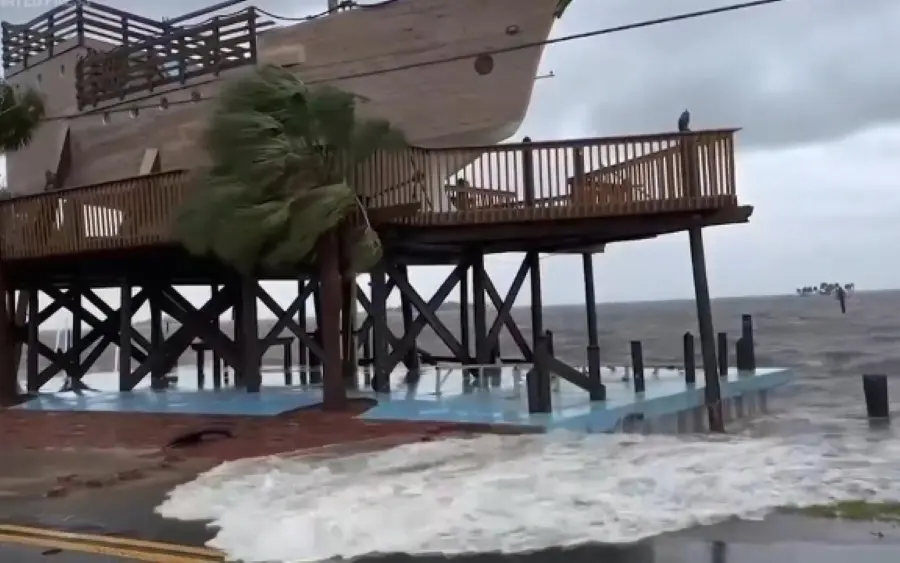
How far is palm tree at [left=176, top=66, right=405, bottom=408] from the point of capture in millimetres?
14867

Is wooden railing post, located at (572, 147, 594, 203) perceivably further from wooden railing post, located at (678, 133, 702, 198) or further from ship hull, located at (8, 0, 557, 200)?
ship hull, located at (8, 0, 557, 200)

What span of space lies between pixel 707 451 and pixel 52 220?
519 inches

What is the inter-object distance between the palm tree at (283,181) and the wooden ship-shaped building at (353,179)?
2.17 feet

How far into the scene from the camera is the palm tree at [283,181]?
14.9 meters

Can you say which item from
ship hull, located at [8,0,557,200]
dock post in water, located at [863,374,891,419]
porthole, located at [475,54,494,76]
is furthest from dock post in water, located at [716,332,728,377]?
porthole, located at [475,54,494,76]

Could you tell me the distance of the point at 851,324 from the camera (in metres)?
82.4

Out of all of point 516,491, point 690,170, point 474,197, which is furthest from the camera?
point 474,197

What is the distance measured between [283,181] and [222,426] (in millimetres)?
3600

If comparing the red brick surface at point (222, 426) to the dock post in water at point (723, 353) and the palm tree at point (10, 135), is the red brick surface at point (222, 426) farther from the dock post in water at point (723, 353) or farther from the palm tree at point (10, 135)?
the dock post in water at point (723, 353)

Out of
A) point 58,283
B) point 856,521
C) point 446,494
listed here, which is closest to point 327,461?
point 446,494

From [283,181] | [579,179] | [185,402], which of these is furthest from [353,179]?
[185,402]

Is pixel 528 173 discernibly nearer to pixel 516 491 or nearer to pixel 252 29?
pixel 516 491

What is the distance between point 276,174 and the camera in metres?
14.9

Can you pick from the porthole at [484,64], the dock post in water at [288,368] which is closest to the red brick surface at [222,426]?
the dock post in water at [288,368]
